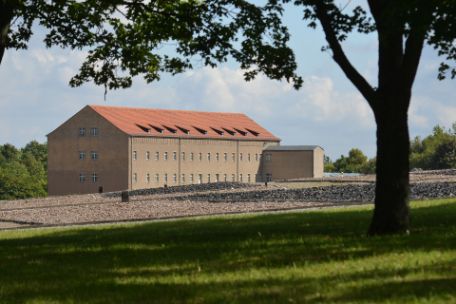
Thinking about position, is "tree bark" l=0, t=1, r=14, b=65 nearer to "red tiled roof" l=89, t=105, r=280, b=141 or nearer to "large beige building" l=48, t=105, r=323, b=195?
"large beige building" l=48, t=105, r=323, b=195

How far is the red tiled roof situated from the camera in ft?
328

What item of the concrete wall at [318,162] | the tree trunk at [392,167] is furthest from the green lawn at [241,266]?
the concrete wall at [318,162]

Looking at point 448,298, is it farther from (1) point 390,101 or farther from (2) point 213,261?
(1) point 390,101

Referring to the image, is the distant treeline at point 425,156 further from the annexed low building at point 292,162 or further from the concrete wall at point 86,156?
the concrete wall at point 86,156

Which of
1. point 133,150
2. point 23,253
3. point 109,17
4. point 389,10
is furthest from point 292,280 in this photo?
point 133,150

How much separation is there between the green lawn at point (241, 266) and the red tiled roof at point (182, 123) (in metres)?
80.6

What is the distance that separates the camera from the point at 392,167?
15.6m

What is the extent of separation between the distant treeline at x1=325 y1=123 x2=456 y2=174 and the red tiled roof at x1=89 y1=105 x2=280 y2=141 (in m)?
17.9

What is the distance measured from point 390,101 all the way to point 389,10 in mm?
2076

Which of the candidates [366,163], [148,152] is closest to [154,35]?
[148,152]

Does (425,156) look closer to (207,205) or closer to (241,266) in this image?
(207,205)

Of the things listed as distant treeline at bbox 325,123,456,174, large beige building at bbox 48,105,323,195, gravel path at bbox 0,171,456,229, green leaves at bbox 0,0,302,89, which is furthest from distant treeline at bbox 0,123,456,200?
green leaves at bbox 0,0,302,89

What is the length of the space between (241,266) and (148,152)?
87.8 m

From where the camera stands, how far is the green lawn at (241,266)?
31.4ft
